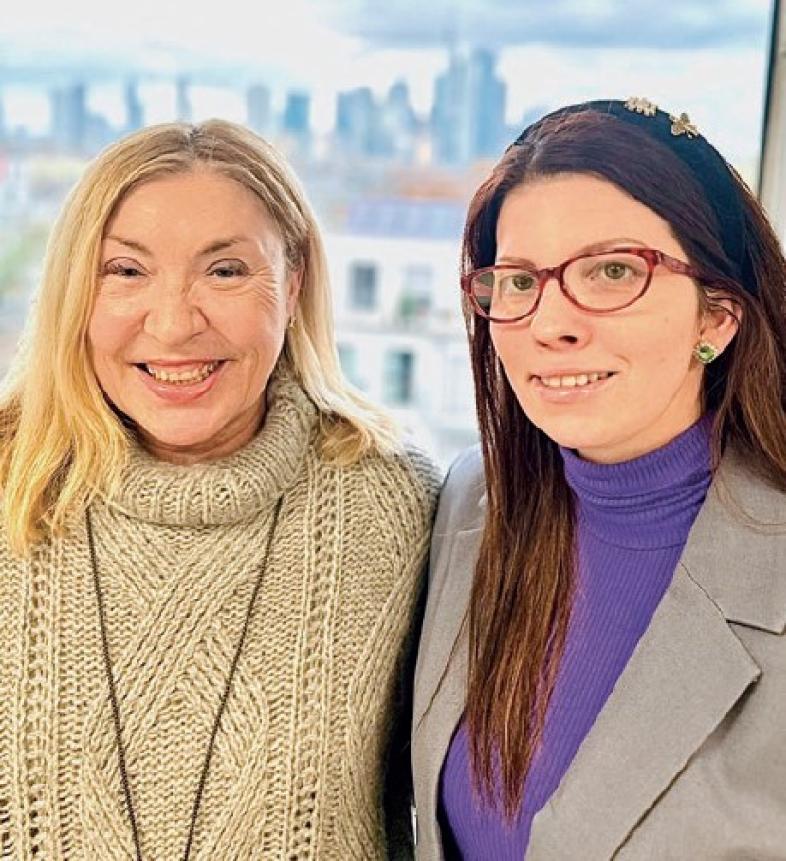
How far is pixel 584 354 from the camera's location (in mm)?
1311

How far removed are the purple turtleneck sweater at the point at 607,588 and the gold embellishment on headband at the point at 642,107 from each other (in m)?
0.35

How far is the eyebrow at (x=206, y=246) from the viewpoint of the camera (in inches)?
58.5

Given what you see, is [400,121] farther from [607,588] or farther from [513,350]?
[607,588]

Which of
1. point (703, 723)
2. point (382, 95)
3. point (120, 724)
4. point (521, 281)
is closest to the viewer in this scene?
point (703, 723)

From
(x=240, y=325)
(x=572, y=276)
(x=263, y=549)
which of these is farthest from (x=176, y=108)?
(x=572, y=276)

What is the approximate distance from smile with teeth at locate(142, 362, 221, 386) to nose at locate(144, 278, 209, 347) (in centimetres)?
5

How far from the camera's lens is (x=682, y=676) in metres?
1.28

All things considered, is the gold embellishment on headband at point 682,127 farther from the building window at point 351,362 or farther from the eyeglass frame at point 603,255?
the building window at point 351,362

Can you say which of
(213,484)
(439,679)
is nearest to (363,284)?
(213,484)

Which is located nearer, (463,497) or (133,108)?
(463,497)

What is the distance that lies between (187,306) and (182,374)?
9cm

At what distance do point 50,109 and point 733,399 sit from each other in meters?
1.43

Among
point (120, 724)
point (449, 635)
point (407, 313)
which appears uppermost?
point (407, 313)

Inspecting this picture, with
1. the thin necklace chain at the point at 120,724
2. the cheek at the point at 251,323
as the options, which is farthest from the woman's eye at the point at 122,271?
the thin necklace chain at the point at 120,724
